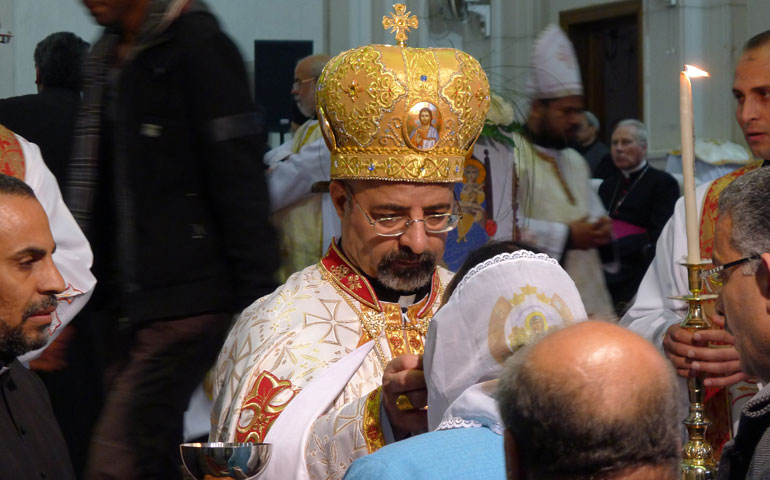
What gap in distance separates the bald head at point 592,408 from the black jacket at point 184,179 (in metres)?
1.37

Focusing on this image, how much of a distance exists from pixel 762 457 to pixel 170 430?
1.40 m

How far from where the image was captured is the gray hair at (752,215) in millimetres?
2727

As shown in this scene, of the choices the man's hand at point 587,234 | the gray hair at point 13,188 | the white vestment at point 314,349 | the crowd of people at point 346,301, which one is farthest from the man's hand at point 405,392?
the man's hand at point 587,234

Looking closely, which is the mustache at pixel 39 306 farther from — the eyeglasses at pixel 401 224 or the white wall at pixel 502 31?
the white wall at pixel 502 31

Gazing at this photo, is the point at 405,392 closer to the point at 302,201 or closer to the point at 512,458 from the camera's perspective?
the point at 512,458

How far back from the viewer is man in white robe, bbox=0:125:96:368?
4.49m

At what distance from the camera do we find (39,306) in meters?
3.86

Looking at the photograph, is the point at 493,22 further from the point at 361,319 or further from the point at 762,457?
the point at 762,457

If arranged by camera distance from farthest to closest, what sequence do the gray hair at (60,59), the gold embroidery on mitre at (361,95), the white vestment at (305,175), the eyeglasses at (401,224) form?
1. the white vestment at (305,175)
2. the gray hair at (60,59)
3. the gold embroidery on mitre at (361,95)
4. the eyeglasses at (401,224)

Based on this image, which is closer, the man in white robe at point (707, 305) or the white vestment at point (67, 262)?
the man in white robe at point (707, 305)

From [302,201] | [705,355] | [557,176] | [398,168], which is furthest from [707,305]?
[302,201]

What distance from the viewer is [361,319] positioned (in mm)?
4070

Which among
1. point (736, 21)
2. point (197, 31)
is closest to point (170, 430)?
point (197, 31)

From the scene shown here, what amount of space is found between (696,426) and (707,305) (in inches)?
54.1
